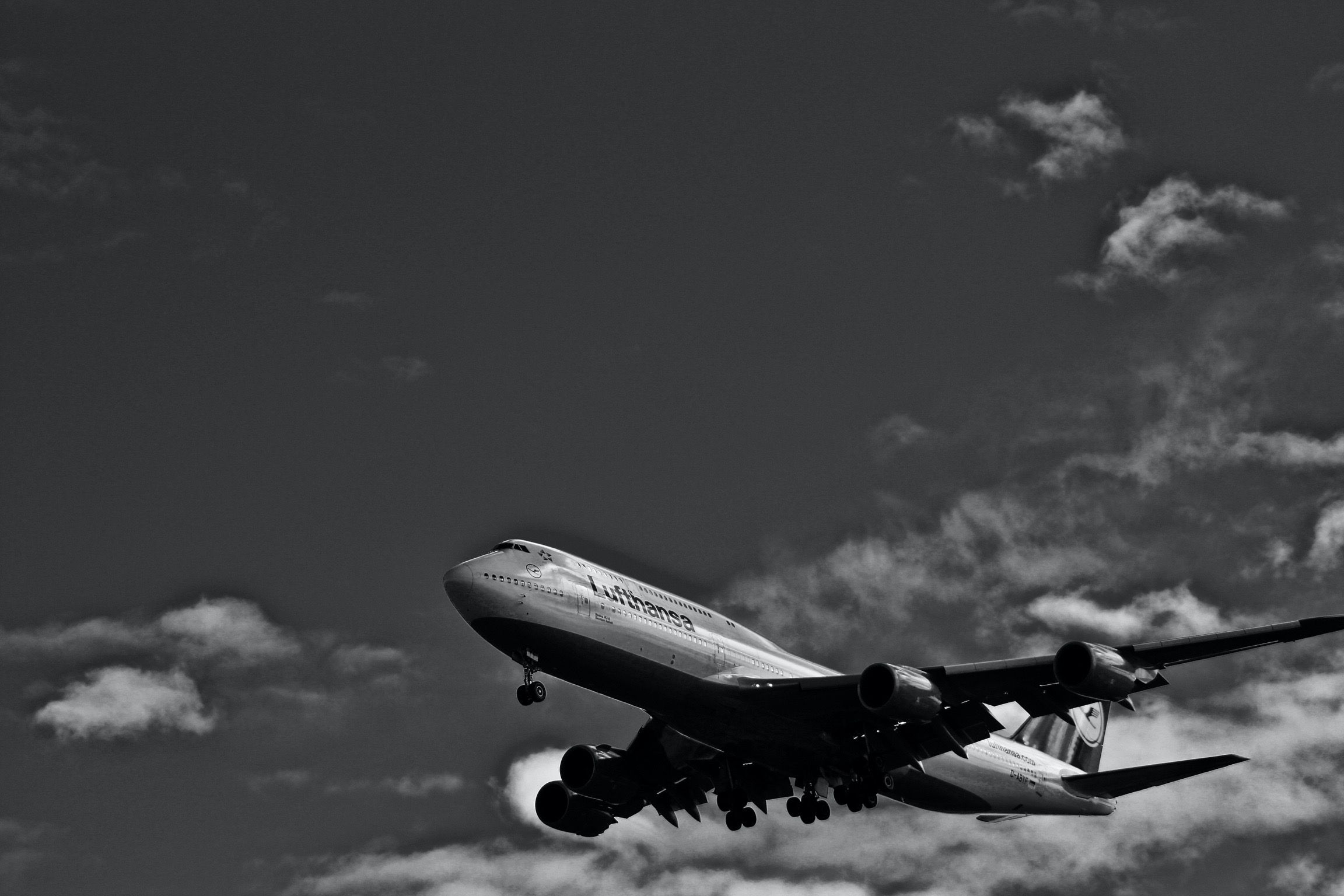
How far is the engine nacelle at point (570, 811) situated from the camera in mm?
52969

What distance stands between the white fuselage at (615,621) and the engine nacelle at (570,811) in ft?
21.8

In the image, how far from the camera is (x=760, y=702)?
45906mm

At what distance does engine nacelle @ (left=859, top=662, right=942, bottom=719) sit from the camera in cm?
4400

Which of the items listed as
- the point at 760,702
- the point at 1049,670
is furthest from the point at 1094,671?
the point at 760,702

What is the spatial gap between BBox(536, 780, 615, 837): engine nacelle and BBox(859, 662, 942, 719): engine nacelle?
12.3 meters

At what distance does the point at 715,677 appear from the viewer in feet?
150

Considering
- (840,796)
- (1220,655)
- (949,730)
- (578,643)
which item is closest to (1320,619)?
(1220,655)

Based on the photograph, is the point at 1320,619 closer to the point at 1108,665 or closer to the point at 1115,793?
the point at 1108,665

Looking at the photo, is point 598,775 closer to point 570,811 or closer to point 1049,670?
point 570,811

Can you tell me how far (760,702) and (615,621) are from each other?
4983 mm

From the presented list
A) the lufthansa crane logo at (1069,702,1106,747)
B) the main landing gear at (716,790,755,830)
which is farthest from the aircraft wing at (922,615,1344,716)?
the lufthansa crane logo at (1069,702,1106,747)

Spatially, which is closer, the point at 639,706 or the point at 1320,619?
the point at 1320,619

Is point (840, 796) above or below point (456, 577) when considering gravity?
below

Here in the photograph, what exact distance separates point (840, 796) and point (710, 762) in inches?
195
